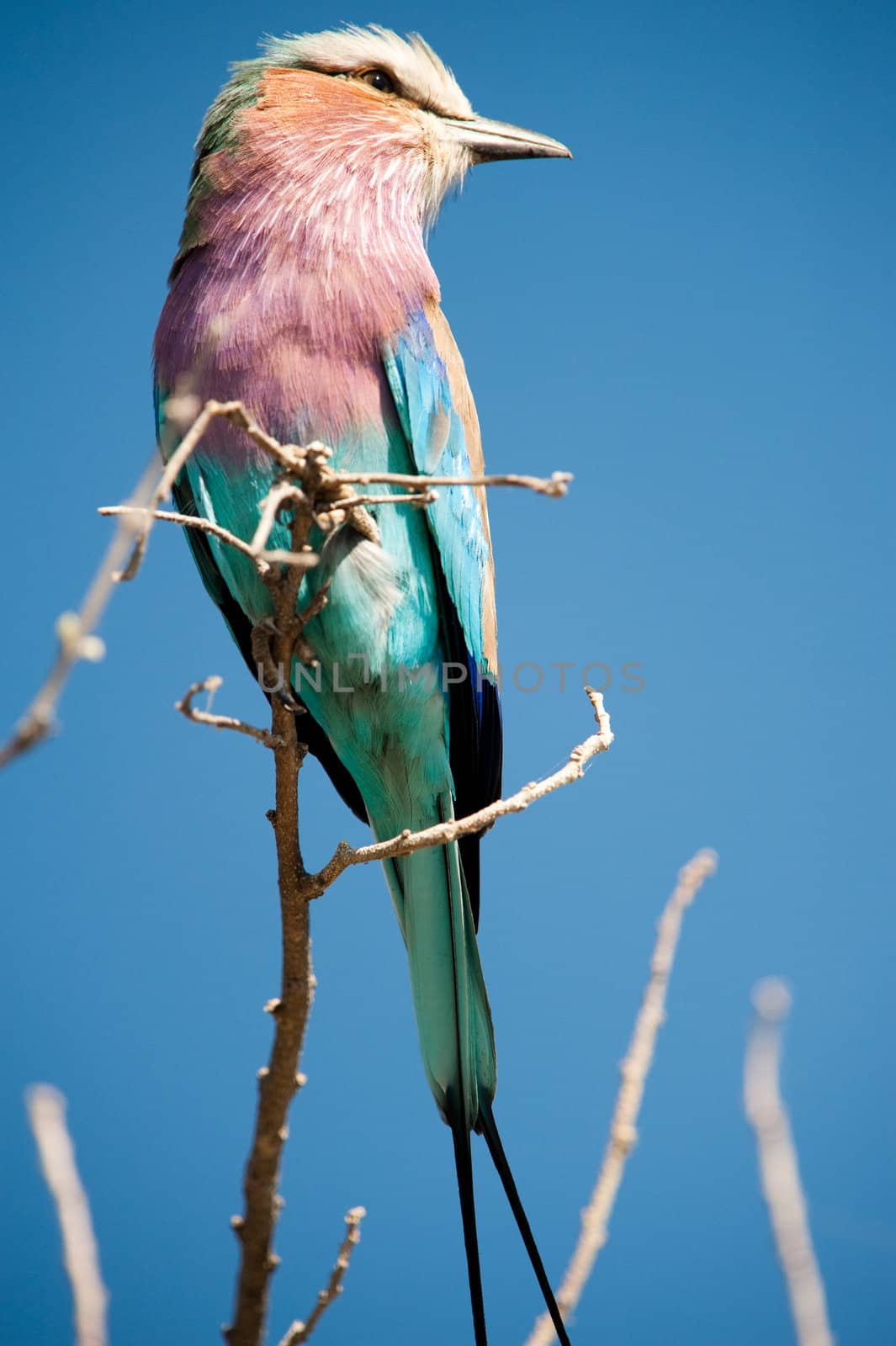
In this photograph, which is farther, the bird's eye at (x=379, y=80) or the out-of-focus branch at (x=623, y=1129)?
the bird's eye at (x=379, y=80)

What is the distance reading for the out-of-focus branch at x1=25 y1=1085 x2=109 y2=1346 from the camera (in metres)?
0.80

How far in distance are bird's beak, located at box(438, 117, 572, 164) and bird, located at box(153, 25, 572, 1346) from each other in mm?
98

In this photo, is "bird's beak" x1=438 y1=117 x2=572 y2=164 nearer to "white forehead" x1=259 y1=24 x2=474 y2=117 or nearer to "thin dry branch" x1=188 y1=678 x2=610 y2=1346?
"white forehead" x1=259 y1=24 x2=474 y2=117

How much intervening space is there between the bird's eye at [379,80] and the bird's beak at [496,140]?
109 millimetres

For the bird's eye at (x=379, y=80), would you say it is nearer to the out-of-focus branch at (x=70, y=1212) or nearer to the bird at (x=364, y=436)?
the bird at (x=364, y=436)

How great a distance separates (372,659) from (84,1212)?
107 centimetres

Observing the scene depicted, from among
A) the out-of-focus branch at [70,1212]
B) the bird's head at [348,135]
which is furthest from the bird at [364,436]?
the out-of-focus branch at [70,1212]

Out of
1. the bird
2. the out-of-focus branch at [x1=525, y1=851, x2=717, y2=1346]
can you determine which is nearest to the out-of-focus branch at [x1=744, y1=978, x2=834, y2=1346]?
the out-of-focus branch at [x1=525, y1=851, x2=717, y2=1346]

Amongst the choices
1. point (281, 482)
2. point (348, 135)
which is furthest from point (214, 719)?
point (348, 135)

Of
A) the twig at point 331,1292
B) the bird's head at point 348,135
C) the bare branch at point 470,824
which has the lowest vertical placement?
the twig at point 331,1292

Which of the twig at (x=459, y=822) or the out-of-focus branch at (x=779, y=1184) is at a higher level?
the twig at (x=459, y=822)

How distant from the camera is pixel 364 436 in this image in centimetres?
183

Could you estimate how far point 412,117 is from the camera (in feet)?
7.23

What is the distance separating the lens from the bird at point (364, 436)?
1798mm
